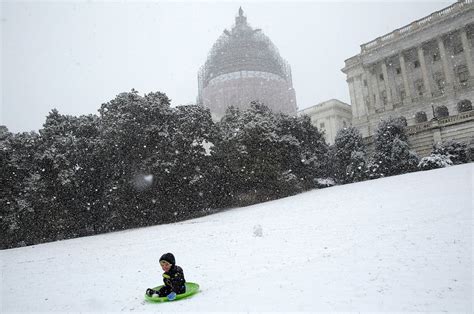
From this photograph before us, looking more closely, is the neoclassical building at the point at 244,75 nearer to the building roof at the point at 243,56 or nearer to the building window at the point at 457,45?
the building roof at the point at 243,56

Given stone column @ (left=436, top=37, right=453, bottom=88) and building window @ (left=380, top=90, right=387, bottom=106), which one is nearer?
stone column @ (left=436, top=37, right=453, bottom=88)

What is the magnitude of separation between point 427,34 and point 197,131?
34.5 meters

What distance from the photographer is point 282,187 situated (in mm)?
25297

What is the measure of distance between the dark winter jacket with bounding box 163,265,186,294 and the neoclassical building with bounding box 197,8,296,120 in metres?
48.7

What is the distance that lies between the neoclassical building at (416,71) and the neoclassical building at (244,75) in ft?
40.7

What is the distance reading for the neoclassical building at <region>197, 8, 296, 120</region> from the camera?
56500mm

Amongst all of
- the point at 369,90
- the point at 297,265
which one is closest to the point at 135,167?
the point at 297,265

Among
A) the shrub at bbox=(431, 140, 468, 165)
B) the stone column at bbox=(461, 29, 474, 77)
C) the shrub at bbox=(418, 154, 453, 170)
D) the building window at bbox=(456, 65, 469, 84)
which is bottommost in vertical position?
the shrub at bbox=(418, 154, 453, 170)

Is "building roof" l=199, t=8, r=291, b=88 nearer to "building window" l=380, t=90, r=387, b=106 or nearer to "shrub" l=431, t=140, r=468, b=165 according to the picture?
"building window" l=380, t=90, r=387, b=106

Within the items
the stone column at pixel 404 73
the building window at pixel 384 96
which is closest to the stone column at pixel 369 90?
the building window at pixel 384 96

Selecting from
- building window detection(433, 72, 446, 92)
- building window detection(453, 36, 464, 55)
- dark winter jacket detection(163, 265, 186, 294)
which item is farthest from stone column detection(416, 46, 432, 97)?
dark winter jacket detection(163, 265, 186, 294)

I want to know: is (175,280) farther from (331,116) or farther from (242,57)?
(331,116)

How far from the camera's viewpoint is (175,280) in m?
6.44

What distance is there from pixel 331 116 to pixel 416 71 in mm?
19366
